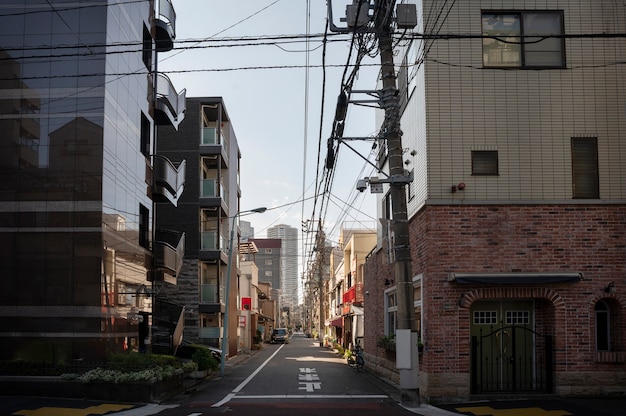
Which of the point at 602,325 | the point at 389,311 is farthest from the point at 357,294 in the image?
the point at 602,325

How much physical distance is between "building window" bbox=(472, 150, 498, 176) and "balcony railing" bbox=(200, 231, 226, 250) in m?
23.8

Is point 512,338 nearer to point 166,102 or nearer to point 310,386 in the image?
point 310,386

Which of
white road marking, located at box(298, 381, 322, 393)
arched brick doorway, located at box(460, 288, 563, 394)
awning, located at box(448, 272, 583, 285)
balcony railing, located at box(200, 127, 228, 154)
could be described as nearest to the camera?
awning, located at box(448, 272, 583, 285)

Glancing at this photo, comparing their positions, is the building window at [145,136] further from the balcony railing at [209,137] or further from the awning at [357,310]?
the awning at [357,310]

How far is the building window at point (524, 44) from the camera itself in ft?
61.0

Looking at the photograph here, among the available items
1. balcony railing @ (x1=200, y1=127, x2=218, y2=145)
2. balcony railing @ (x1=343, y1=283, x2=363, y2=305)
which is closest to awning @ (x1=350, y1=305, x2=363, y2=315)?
balcony railing @ (x1=343, y1=283, x2=363, y2=305)

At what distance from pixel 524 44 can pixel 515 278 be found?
631 cm

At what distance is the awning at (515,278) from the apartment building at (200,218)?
21.9 metres

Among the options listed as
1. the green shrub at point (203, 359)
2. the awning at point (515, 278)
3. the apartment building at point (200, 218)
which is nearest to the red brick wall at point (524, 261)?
the awning at point (515, 278)

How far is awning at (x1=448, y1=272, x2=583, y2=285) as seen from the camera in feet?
57.2

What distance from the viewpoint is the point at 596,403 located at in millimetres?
16109

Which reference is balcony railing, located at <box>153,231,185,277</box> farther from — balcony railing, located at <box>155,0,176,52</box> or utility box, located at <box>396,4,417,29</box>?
utility box, located at <box>396,4,417,29</box>

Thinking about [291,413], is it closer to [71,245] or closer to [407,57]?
[71,245]

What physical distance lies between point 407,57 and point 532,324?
8.76 metres
